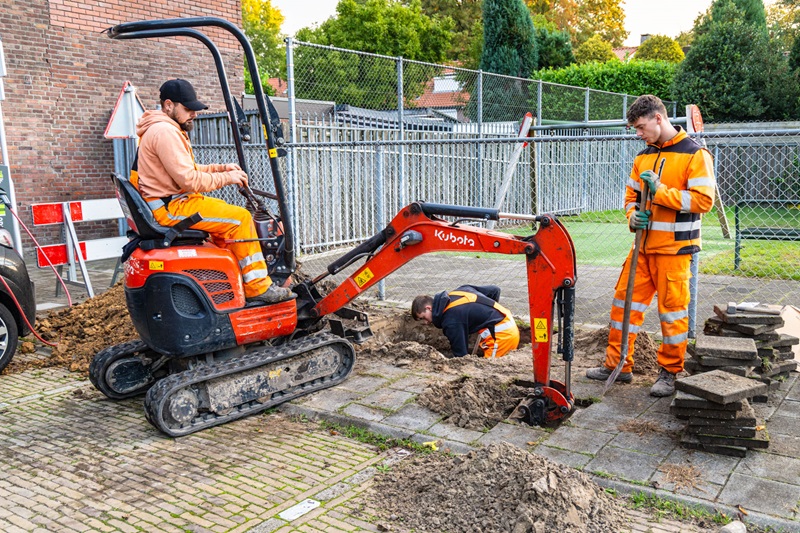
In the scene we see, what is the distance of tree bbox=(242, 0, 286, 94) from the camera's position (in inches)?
2394

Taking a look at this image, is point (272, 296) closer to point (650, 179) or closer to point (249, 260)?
Result: point (249, 260)

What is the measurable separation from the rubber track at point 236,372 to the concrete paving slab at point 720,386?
2.74 meters

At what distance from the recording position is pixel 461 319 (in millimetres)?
6867

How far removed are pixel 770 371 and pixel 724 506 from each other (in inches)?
80.5

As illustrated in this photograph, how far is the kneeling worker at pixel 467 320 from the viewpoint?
686cm

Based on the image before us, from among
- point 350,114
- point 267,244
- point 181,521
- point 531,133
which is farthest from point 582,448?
point 531,133

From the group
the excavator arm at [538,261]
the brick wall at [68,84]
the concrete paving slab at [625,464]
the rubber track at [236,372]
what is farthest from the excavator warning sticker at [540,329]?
the brick wall at [68,84]

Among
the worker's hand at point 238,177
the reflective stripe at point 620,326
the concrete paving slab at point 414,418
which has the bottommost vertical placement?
the concrete paving slab at point 414,418

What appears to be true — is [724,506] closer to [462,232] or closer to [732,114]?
[462,232]

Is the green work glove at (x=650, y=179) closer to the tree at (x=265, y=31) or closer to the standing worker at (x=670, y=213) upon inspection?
the standing worker at (x=670, y=213)

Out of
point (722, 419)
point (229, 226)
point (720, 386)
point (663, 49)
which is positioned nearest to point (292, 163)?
point (229, 226)

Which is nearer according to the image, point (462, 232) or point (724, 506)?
point (724, 506)

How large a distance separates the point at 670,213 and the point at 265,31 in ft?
201

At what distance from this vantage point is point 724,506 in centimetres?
380
